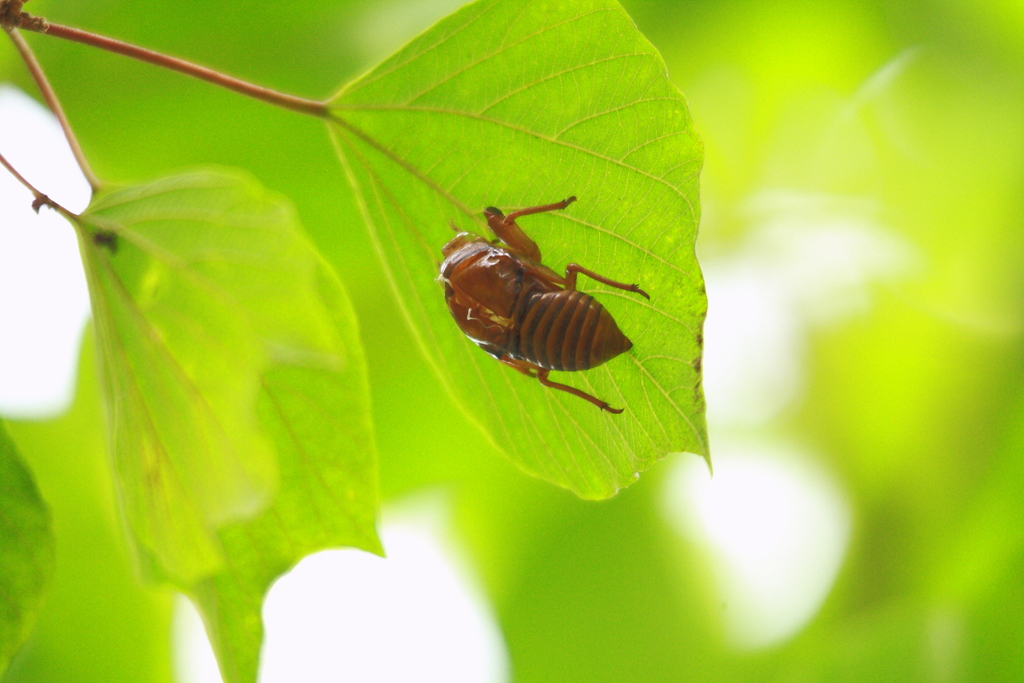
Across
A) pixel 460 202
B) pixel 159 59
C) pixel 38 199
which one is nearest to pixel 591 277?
pixel 460 202

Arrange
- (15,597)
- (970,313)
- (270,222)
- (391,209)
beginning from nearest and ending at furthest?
1. (270,222)
2. (15,597)
3. (391,209)
4. (970,313)

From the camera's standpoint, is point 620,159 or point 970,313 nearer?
point 620,159

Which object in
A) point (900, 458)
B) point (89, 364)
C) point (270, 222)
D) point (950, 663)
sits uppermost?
point (89, 364)

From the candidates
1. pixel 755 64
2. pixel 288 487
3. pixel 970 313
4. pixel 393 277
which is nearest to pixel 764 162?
pixel 755 64

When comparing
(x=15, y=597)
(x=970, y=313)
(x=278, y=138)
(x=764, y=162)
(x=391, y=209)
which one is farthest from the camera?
(x=764, y=162)

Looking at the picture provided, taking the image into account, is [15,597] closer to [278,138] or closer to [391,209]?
[391,209]

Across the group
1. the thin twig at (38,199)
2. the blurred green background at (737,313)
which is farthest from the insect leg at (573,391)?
the blurred green background at (737,313)

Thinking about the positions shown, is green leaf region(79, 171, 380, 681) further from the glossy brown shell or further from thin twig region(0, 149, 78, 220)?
the glossy brown shell
